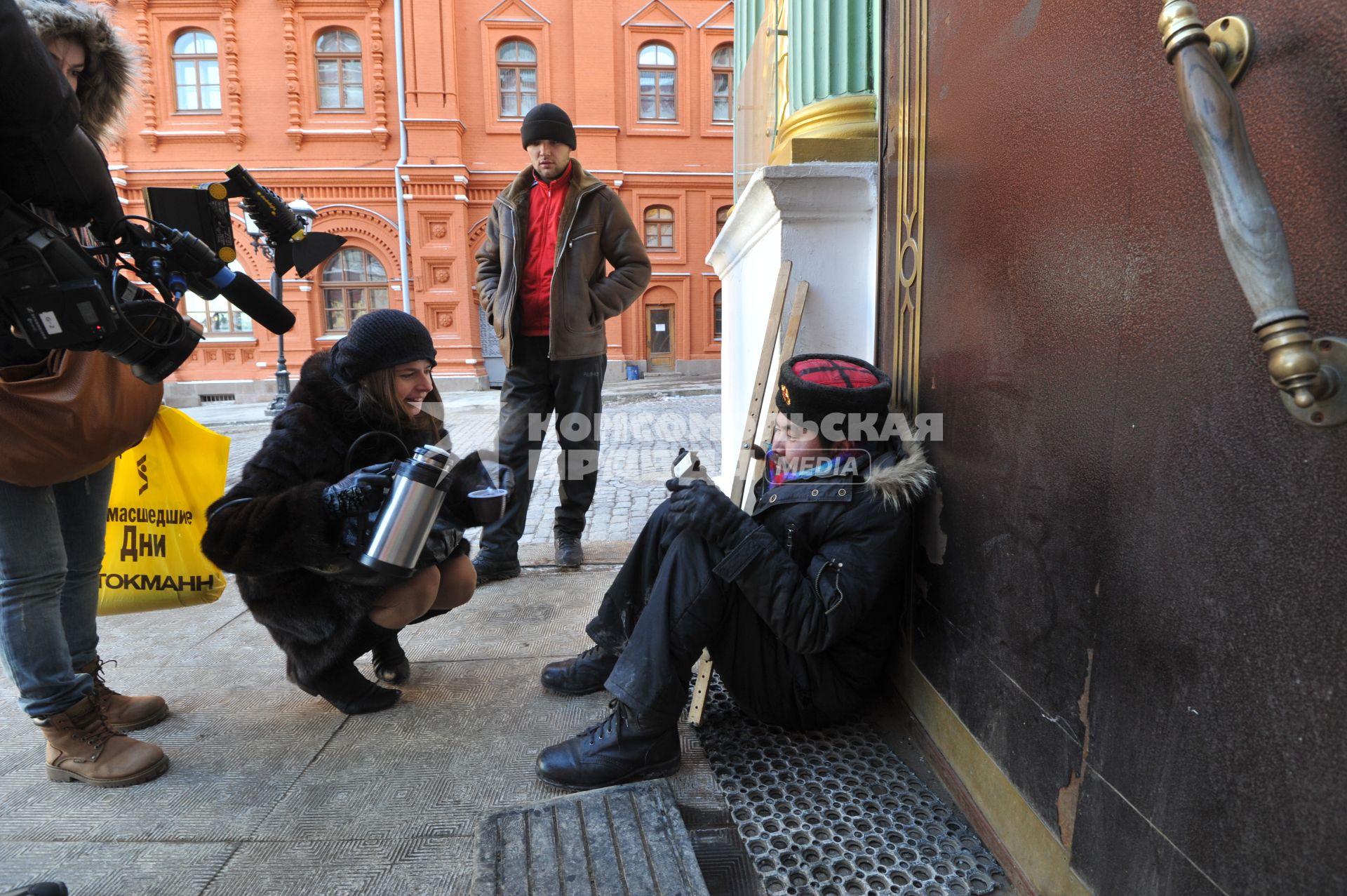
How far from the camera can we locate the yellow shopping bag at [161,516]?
240 cm

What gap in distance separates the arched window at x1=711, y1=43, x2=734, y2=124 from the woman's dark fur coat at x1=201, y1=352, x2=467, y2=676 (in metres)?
18.5

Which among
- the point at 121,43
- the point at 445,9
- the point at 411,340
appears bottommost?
the point at 411,340

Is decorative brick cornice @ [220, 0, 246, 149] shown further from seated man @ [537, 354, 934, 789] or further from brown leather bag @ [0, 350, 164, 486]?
seated man @ [537, 354, 934, 789]

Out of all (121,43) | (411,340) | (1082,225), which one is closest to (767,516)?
(1082,225)

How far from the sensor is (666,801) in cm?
183

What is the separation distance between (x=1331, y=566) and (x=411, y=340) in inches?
84.6

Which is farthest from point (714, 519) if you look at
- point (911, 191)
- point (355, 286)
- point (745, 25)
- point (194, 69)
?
point (194, 69)

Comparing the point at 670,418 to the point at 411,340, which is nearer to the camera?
the point at 411,340

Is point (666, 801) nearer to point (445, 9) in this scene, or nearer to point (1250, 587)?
point (1250, 587)

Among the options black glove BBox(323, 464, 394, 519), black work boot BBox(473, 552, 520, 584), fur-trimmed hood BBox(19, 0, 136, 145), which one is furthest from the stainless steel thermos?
black work boot BBox(473, 552, 520, 584)

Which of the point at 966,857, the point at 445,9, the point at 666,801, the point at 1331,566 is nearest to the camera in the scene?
the point at 1331,566

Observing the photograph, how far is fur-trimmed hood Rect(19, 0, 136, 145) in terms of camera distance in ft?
5.91

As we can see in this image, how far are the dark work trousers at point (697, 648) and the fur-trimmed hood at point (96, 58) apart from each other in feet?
6.14

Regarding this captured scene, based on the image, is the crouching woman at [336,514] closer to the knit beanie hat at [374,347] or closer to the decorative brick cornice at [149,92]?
the knit beanie hat at [374,347]
